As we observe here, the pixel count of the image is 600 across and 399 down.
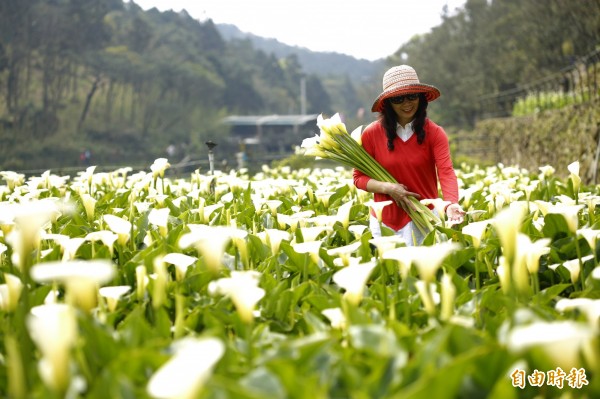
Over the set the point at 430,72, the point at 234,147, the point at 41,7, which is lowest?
the point at 234,147

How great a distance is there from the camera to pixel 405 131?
359 centimetres

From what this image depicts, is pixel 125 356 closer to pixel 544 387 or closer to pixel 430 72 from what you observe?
pixel 544 387

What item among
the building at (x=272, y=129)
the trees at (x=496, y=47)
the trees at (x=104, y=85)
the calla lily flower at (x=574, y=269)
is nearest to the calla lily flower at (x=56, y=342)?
the calla lily flower at (x=574, y=269)

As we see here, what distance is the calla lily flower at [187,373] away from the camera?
3.05 feet

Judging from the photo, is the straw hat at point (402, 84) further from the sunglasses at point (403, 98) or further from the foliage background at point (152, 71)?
the foliage background at point (152, 71)

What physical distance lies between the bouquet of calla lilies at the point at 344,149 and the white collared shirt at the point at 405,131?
240mm

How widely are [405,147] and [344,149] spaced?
397 millimetres

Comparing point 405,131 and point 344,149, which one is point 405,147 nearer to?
point 405,131

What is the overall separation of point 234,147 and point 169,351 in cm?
5690

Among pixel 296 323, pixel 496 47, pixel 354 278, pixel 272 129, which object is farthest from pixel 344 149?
pixel 272 129

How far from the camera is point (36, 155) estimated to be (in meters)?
39.9

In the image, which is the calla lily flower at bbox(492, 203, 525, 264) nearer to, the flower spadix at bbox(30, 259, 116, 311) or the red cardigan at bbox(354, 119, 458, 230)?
the flower spadix at bbox(30, 259, 116, 311)

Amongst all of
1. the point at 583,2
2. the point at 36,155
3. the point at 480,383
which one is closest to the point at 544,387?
the point at 480,383

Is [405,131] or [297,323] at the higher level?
[405,131]
